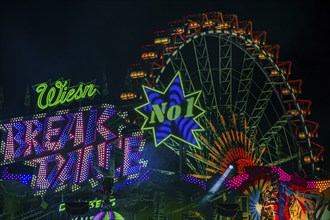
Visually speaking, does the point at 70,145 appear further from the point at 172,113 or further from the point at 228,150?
the point at 228,150

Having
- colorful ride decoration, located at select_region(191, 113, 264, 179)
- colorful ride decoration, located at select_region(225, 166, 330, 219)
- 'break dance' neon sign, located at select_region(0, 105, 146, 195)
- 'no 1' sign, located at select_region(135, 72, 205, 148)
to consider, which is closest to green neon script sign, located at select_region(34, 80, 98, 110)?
'break dance' neon sign, located at select_region(0, 105, 146, 195)

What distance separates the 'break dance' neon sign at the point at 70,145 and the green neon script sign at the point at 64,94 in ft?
3.03

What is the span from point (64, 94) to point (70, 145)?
11.0 ft

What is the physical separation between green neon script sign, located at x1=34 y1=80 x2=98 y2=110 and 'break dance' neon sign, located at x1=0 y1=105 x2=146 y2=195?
36.3 inches

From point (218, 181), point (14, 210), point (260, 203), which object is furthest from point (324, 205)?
point (14, 210)

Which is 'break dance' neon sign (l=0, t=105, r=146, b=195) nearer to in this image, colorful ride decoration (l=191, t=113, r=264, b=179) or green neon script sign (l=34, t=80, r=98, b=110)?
green neon script sign (l=34, t=80, r=98, b=110)

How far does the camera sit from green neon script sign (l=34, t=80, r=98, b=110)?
32375 mm

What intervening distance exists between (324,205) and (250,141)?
1372 centimetres

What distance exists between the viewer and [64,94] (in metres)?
32.4

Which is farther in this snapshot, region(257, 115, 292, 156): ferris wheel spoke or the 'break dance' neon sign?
region(257, 115, 292, 156): ferris wheel spoke

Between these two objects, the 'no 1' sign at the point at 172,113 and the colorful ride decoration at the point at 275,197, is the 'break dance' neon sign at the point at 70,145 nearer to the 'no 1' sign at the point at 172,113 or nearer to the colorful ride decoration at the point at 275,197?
the 'no 1' sign at the point at 172,113

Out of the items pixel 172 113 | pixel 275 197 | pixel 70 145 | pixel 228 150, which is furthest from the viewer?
pixel 228 150

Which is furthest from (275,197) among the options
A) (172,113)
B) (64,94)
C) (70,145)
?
(64,94)

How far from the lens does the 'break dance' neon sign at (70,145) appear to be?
29.5 m
